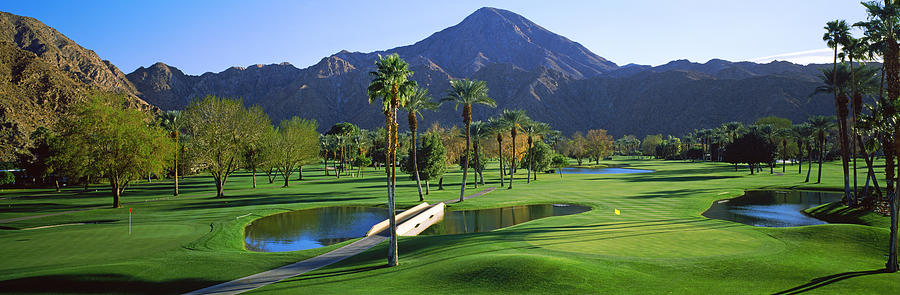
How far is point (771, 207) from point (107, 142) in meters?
71.3

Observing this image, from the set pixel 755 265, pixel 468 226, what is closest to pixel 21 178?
pixel 468 226

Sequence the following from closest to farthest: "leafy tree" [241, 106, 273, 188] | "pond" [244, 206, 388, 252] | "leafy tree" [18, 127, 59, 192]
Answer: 1. "pond" [244, 206, 388, 252]
2. "leafy tree" [241, 106, 273, 188]
3. "leafy tree" [18, 127, 59, 192]

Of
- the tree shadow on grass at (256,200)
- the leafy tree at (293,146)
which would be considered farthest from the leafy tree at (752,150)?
the leafy tree at (293,146)

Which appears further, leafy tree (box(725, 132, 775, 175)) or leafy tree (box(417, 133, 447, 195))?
leafy tree (box(725, 132, 775, 175))

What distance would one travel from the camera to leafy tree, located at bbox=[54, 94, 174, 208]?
150 ft

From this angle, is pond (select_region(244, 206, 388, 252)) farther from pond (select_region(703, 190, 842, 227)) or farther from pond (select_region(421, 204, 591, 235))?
pond (select_region(703, 190, 842, 227))

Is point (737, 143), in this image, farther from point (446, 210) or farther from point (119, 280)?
point (119, 280)

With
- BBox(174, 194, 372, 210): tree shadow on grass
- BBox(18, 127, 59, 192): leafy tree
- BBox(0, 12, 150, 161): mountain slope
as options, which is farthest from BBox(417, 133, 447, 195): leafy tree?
BBox(0, 12, 150, 161): mountain slope

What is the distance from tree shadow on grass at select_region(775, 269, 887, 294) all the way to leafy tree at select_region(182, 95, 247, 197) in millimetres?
61233

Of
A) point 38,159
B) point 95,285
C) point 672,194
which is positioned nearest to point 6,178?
point 38,159

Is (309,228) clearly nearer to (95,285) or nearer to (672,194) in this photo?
(95,285)

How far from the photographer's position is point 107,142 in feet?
153

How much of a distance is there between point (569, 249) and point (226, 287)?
51.8ft

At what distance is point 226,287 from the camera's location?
17453mm
